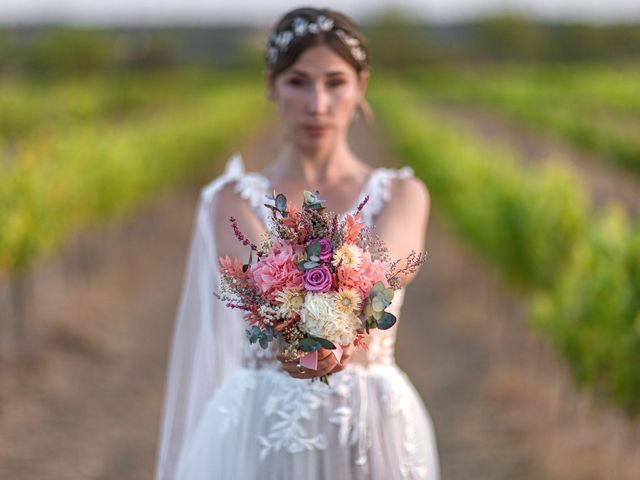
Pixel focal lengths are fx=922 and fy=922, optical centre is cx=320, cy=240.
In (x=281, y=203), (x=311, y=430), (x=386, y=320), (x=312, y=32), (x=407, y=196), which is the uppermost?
(x=312, y=32)

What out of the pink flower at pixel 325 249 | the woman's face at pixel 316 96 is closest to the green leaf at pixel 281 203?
the pink flower at pixel 325 249

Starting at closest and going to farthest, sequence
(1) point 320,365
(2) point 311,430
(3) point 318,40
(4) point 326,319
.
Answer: (4) point 326,319 < (1) point 320,365 < (2) point 311,430 < (3) point 318,40

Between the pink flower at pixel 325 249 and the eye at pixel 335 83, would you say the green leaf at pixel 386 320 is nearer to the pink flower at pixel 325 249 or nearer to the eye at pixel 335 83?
the pink flower at pixel 325 249

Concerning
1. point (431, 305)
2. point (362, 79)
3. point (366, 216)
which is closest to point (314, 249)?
point (366, 216)

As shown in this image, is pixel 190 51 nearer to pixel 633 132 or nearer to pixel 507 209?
pixel 633 132

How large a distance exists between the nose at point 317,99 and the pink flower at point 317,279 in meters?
0.64

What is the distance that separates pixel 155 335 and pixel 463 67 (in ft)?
279

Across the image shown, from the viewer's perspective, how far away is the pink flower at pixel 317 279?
2033 millimetres

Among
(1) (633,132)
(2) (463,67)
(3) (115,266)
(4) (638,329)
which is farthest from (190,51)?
(4) (638,329)

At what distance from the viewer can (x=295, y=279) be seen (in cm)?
205

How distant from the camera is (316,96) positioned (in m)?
2.51

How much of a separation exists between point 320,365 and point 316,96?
0.78m

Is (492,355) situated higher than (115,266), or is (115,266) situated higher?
(115,266)

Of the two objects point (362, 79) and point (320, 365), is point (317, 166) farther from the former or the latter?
point (320, 365)
